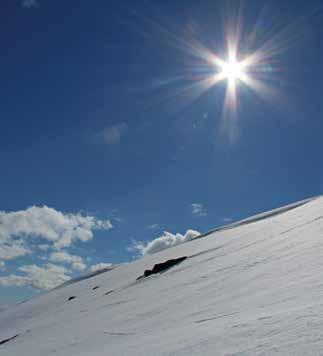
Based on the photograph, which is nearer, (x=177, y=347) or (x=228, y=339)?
(x=228, y=339)

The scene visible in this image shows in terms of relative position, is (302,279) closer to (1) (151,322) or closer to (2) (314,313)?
(2) (314,313)

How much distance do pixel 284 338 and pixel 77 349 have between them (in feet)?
18.4

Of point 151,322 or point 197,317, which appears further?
point 151,322

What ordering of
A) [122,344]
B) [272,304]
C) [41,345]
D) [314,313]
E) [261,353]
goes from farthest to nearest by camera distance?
[41,345] < [122,344] < [272,304] < [314,313] < [261,353]

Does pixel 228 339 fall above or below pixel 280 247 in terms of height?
below

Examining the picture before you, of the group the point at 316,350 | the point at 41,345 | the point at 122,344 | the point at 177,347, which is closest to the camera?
the point at 316,350

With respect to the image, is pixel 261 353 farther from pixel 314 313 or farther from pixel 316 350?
pixel 314 313

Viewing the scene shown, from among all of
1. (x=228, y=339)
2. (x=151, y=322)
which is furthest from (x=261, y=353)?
(x=151, y=322)

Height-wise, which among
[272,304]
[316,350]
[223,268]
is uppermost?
[223,268]

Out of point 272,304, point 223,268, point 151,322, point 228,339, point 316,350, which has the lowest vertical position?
point 316,350

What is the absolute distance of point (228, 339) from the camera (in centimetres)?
486

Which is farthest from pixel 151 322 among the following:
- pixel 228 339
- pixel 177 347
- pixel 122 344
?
pixel 228 339

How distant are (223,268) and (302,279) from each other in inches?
235

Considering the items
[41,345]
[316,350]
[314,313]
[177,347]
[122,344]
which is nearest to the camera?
[316,350]
